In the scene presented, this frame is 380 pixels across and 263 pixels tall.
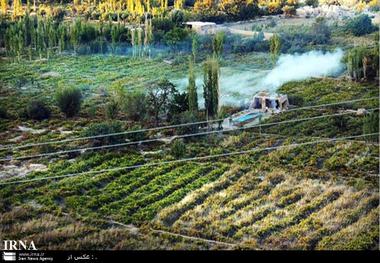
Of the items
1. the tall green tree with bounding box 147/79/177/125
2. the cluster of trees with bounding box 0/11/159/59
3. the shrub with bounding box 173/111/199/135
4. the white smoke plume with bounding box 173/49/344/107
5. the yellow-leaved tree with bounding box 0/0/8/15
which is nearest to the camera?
the shrub with bounding box 173/111/199/135

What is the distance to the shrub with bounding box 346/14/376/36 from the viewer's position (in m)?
6.42

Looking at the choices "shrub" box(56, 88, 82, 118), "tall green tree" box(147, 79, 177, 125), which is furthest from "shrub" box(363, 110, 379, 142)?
"shrub" box(56, 88, 82, 118)

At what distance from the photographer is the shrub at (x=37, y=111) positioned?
19.1 feet

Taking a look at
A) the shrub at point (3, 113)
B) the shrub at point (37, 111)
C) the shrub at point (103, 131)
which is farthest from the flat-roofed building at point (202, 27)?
the shrub at point (3, 113)

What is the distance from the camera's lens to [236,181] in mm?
5285

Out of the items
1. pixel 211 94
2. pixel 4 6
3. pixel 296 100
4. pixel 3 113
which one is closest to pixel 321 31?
pixel 296 100

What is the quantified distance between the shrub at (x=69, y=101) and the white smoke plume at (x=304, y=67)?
157 cm

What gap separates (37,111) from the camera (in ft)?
19.1

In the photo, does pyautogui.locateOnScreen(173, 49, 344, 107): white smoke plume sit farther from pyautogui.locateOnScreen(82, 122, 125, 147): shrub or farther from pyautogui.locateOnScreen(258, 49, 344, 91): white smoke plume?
pyautogui.locateOnScreen(82, 122, 125, 147): shrub

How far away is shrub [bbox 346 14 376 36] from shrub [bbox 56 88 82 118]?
2537 mm

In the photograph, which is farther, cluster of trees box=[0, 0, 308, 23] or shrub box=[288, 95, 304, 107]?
cluster of trees box=[0, 0, 308, 23]

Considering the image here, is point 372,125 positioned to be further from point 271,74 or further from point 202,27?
point 202,27

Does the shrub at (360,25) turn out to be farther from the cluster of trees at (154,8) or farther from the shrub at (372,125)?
the shrub at (372,125)

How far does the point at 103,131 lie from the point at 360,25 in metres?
2.57
